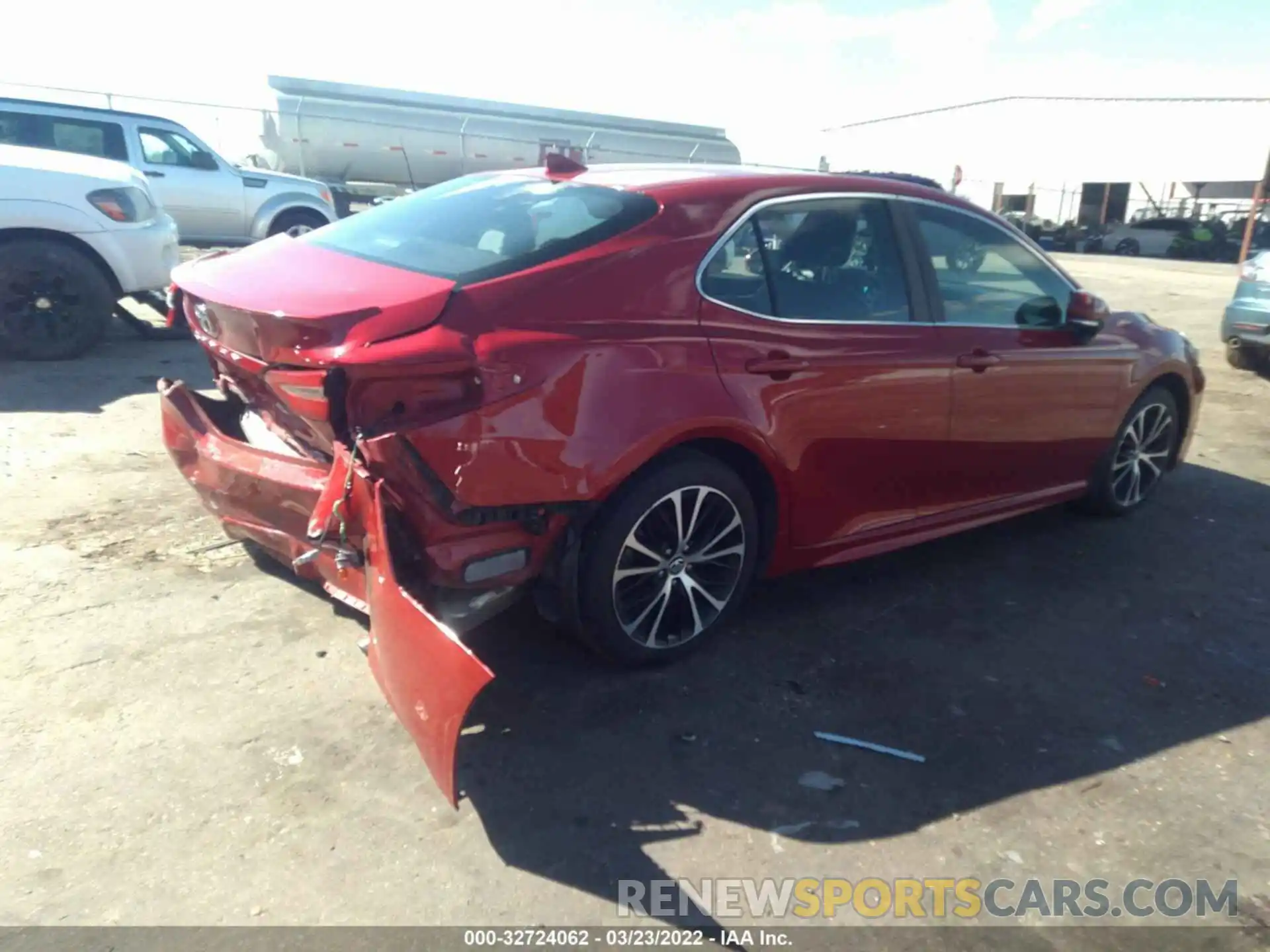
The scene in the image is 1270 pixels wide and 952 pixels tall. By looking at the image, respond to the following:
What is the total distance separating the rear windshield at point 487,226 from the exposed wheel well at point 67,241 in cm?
440

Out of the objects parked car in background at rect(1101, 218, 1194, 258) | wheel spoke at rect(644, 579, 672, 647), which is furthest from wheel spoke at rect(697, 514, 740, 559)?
parked car in background at rect(1101, 218, 1194, 258)

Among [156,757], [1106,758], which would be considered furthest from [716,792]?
[156,757]

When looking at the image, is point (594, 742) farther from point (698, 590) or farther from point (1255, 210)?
point (1255, 210)

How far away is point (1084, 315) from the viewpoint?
4.58 meters

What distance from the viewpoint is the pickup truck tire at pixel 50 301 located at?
7223 millimetres

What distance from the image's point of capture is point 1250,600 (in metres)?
4.47

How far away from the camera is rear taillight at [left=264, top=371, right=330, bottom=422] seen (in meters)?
2.83

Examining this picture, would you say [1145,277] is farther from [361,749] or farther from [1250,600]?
[361,749]

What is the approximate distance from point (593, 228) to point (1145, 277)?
2314 cm

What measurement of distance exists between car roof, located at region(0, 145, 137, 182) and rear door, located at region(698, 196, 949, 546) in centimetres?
606

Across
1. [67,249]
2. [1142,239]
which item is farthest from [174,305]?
[1142,239]

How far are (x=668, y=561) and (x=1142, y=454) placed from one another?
3309 mm

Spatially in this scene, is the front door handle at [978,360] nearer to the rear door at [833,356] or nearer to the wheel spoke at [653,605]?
the rear door at [833,356]

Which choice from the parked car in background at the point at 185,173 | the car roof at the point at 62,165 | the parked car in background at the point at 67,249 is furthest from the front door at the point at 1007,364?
the parked car in background at the point at 185,173
